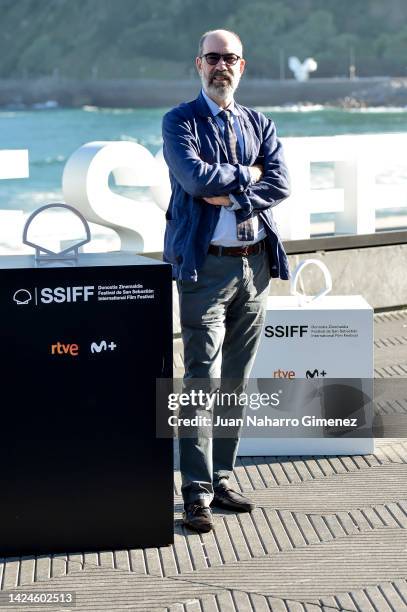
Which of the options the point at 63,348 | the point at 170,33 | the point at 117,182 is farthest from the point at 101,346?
the point at 170,33

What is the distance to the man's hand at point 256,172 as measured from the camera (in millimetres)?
4668

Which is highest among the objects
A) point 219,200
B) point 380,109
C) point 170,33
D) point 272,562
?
point 170,33

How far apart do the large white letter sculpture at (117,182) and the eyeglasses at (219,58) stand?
4.17 meters

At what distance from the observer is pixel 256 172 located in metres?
4.70

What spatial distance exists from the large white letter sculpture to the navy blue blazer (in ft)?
13.3

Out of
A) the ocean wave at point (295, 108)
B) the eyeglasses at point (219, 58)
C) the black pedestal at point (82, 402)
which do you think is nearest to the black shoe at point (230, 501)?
the black pedestal at point (82, 402)

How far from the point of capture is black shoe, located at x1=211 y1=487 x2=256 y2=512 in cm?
486

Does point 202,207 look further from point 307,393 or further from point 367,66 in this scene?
point 367,66

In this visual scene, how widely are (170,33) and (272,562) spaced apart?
16558cm

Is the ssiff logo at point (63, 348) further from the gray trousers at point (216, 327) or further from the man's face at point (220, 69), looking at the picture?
the man's face at point (220, 69)

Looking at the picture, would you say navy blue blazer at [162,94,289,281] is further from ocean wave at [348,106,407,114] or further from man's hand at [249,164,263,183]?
ocean wave at [348,106,407,114]

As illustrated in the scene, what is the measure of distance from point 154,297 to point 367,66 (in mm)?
146796

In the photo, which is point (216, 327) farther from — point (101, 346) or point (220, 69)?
point (220, 69)

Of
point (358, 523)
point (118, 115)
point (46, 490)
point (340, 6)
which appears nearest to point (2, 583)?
point (46, 490)
